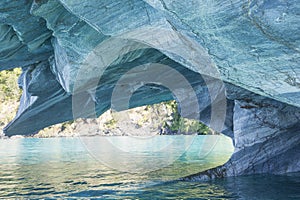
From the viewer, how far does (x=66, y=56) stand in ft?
36.2

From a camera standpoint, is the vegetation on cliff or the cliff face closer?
the cliff face

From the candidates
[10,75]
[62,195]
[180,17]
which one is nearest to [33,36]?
[62,195]

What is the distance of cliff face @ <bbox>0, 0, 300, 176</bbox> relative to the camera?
565 cm

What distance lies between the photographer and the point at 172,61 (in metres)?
13.0

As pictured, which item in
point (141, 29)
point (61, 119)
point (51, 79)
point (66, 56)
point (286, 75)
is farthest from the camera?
point (61, 119)

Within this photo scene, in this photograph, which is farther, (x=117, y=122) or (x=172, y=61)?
(x=117, y=122)

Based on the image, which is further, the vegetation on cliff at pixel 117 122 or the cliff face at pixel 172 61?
the vegetation on cliff at pixel 117 122

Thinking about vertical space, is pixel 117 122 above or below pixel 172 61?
above

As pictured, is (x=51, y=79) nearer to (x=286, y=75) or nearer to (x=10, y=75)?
(x=286, y=75)

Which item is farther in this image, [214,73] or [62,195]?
[62,195]

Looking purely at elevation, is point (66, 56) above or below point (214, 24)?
above

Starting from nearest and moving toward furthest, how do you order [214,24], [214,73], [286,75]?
[214,24] < [286,75] < [214,73]

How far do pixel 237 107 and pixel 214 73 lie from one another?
7.15m

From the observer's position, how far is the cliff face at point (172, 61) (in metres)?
5.65
